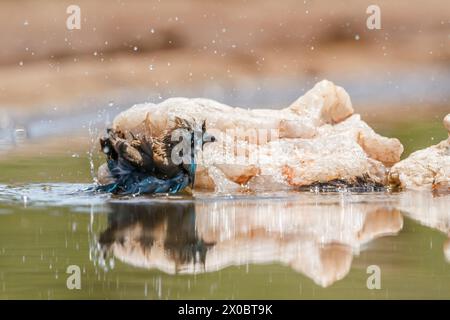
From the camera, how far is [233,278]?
575 cm

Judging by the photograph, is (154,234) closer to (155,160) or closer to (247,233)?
(247,233)

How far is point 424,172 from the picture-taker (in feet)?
33.5

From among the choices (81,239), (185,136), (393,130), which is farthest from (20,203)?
(393,130)

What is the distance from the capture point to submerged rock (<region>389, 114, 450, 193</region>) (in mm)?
10086

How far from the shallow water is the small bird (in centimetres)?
29

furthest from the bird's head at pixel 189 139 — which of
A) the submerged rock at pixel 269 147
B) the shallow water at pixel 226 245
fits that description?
the shallow water at pixel 226 245

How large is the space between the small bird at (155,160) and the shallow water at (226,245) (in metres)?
0.29

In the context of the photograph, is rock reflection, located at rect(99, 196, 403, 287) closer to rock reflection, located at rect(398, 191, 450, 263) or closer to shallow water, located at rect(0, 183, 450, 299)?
shallow water, located at rect(0, 183, 450, 299)

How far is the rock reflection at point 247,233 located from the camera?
6.22m

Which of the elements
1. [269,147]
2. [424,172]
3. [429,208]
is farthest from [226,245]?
[424,172]

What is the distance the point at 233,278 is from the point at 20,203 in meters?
3.67

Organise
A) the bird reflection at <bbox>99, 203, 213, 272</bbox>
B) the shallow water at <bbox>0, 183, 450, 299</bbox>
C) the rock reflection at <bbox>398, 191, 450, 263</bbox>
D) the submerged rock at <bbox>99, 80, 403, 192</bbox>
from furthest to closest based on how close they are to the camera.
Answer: the submerged rock at <bbox>99, 80, 403, 192</bbox>, the rock reflection at <bbox>398, 191, 450, 263</bbox>, the bird reflection at <bbox>99, 203, 213, 272</bbox>, the shallow water at <bbox>0, 183, 450, 299</bbox>

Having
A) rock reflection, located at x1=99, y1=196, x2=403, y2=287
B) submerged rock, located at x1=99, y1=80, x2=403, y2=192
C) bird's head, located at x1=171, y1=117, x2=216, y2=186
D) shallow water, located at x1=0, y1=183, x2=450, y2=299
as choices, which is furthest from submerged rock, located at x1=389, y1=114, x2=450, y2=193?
bird's head, located at x1=171, y1=117, x2=216, y2=186
